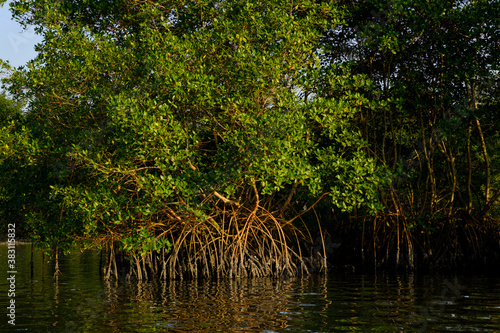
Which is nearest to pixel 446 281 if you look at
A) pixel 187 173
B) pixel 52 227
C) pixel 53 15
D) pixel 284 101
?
pixel 284 101

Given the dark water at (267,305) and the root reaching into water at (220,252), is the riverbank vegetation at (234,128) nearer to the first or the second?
the root reaching into water at (220,252)

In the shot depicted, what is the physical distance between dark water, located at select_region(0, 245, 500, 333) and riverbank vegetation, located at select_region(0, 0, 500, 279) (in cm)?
107

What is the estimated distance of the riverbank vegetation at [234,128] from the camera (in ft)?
33.9

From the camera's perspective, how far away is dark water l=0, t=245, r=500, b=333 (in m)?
6.65

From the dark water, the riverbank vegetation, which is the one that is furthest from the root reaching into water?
the dark water

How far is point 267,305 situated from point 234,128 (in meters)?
3.97

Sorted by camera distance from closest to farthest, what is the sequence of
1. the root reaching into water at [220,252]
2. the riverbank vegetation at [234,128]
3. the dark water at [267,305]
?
the dark water at [267,305]
the riverbank vegetation at [234,128]
the root reaching into water at [220,252]

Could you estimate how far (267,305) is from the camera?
324 inches

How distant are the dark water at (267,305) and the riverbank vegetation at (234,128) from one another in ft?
3.51

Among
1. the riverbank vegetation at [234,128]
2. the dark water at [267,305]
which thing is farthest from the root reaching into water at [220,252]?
the dark water at [267,305]

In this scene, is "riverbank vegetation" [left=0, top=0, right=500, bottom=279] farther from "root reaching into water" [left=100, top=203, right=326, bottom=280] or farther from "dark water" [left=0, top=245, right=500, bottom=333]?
"dark water" [left=0, top=245, right=500, bottom=333]

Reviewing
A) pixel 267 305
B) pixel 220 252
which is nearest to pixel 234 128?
pixel 220 252

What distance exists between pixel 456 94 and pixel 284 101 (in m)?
4.87

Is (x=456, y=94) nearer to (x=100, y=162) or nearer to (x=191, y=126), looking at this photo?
(x=191, y=126)
